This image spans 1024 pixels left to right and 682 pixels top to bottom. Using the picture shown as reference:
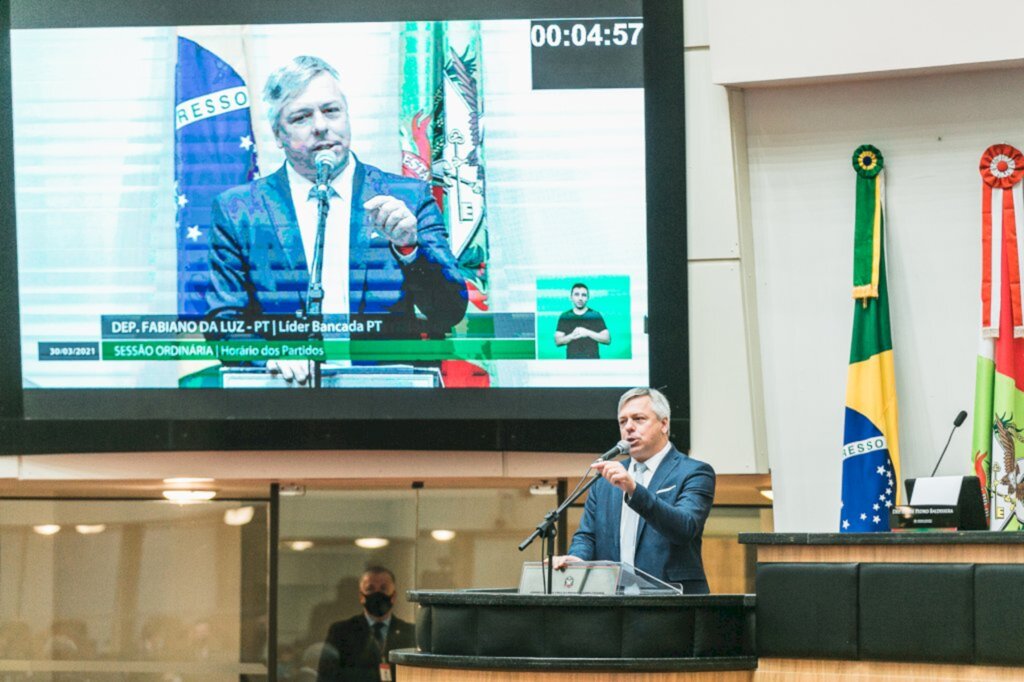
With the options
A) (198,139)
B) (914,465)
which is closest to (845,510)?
(914,465)

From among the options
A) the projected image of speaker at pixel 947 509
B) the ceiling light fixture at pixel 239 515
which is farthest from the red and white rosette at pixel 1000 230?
the ceiling light fixture at pixel 239 515

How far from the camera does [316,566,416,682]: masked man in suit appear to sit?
8.66 m

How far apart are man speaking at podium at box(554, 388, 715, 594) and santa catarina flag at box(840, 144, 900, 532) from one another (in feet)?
8.23

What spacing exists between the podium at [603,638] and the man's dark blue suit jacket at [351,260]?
3.16m

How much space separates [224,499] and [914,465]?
13.1 ft

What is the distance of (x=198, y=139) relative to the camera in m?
7.52

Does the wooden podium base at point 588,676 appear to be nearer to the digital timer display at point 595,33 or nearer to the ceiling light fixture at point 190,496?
the digital timer display at point 595,33

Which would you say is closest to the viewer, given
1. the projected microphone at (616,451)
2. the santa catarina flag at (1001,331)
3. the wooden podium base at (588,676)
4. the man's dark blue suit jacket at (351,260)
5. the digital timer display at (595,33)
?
the wooden podium base at (588,676)

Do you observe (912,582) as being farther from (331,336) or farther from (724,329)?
(331,336)

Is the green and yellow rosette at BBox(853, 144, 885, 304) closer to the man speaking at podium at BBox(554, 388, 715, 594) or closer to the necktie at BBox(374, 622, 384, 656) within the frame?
the man speaking at podium at BBox(554, 388, 715, 594)

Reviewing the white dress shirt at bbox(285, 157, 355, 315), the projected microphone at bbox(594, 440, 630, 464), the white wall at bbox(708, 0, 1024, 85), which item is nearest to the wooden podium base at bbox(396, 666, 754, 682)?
the projected microphone at bbox(594, 440, 630, 464)

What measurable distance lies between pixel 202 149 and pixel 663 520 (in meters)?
3.94

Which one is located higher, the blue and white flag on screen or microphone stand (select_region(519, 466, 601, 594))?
the blue and white flag on screen

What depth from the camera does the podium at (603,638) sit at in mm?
4312
